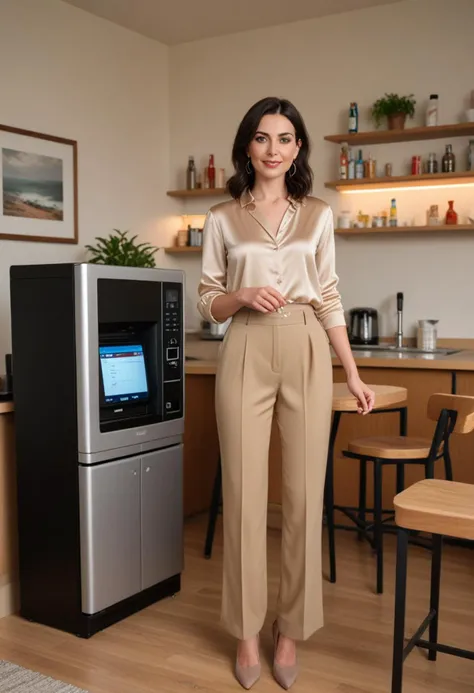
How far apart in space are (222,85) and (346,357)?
3263 millimetres

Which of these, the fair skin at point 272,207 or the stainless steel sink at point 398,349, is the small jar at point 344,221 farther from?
the fair skin at point 272,207

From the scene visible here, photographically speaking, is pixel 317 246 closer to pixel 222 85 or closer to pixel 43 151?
pixel 43 151

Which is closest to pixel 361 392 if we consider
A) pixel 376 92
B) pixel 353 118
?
pixel 353 118

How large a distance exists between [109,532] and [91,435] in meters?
0.34

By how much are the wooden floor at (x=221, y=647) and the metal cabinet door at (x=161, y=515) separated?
0.14m

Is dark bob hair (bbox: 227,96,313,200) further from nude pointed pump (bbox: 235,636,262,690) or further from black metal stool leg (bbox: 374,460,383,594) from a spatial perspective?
nude pointed pump (bbox: 235,636,262,690)

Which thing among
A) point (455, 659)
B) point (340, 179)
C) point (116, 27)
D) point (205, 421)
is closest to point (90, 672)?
point (455, 659)

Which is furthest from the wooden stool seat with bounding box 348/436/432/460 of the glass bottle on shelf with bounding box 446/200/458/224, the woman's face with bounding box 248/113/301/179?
the glass bottle on shelf with bounding box 446/200/458/224

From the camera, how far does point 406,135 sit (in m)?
4.54

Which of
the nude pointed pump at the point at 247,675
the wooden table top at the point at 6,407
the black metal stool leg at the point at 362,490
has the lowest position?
the nude pointed pump at the point at 247,675

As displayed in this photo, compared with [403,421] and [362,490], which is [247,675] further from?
[403,421]

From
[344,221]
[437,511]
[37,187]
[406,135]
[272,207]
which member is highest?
[406,135]

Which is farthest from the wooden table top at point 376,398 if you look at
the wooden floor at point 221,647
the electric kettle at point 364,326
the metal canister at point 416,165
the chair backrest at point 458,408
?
the metal canister at point 416,165

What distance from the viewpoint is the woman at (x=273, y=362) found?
2.28m
